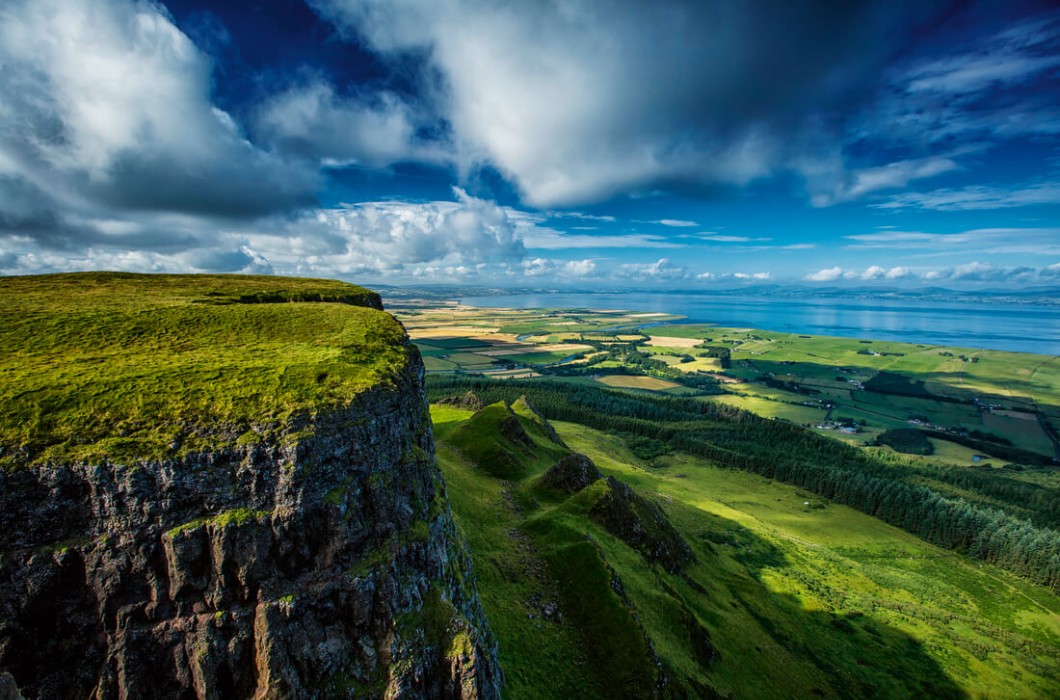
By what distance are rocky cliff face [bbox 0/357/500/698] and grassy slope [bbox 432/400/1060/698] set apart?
38.1 feet

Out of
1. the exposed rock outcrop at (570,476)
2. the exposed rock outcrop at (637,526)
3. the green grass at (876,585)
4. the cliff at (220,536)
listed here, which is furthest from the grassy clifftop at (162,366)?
the green grass at (876,585)

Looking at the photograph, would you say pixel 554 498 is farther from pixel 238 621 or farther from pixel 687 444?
pixel 687 444

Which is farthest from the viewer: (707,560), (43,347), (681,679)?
(707,560)

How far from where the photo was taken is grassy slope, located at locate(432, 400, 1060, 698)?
3338 cm

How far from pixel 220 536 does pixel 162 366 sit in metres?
10.6

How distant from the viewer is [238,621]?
19953mm

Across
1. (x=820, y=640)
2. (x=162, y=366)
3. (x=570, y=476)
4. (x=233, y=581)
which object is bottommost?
(x=820, y=640)

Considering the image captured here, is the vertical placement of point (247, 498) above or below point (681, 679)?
above

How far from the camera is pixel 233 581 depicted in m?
20.0

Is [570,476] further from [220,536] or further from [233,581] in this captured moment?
[220,536]

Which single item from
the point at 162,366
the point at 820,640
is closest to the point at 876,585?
the point at 820,640

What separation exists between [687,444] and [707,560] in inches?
3458

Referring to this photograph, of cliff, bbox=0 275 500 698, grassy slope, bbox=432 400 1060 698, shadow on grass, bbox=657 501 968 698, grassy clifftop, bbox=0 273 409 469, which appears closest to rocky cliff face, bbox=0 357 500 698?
cliff, bbox=0 275 500 698

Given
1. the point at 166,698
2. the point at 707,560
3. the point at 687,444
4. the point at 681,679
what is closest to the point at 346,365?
the point at 166,698
